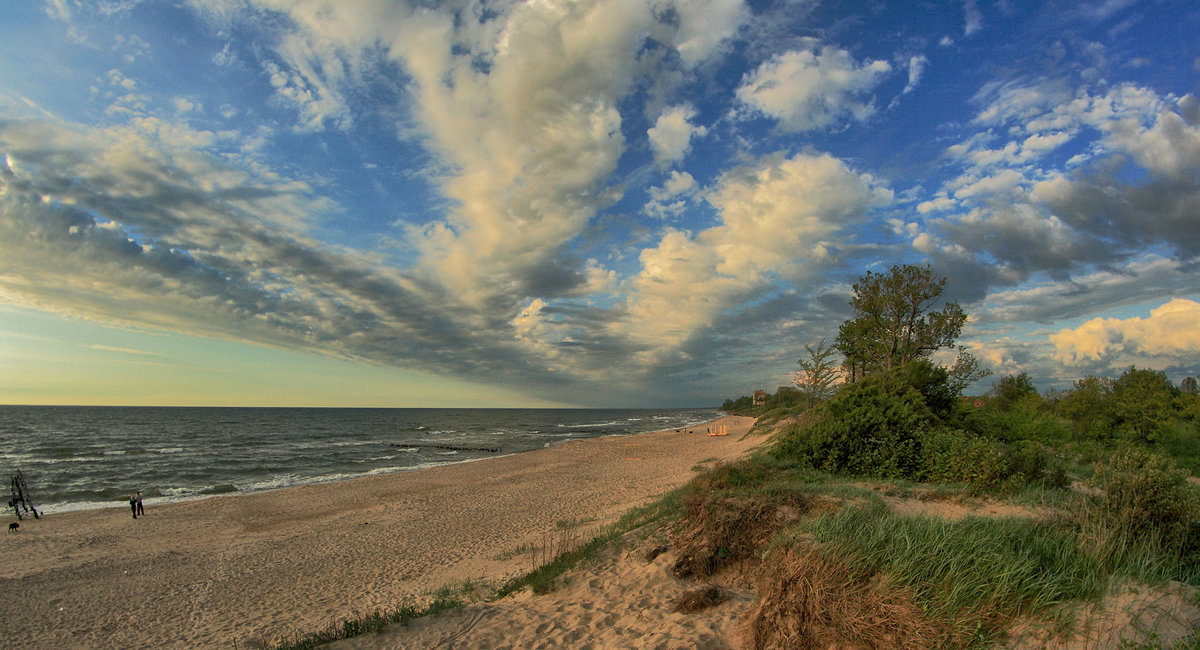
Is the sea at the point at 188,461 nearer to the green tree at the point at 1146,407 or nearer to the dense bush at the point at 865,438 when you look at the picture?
the dense bush at the point at 865,438

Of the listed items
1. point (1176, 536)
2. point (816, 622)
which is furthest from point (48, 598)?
point (1176, 536)

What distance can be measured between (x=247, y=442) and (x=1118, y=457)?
6134cm

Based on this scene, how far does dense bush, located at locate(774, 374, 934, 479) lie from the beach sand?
5.52 meters

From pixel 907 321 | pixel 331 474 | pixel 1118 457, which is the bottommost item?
pixel 331 474

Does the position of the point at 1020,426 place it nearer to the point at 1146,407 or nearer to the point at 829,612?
the point at 1146,407

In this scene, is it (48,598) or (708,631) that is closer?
(708,631)

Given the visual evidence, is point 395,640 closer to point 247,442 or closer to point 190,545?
point 190,545

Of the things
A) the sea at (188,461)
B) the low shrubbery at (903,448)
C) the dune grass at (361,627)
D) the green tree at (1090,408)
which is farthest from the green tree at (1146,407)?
the sea at (188,461)

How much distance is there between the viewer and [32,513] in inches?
767

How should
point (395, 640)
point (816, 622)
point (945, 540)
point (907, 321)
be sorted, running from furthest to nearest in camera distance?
point (907, 321)
point (395, 640)
point (945, 540)
point (816, 622)

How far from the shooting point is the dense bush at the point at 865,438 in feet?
38.1

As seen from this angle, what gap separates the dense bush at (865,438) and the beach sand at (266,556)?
18.1 ft

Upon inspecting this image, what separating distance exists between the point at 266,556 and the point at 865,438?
1609 cm

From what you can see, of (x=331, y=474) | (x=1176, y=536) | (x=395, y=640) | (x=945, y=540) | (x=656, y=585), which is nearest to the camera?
(x=945, y=540)
